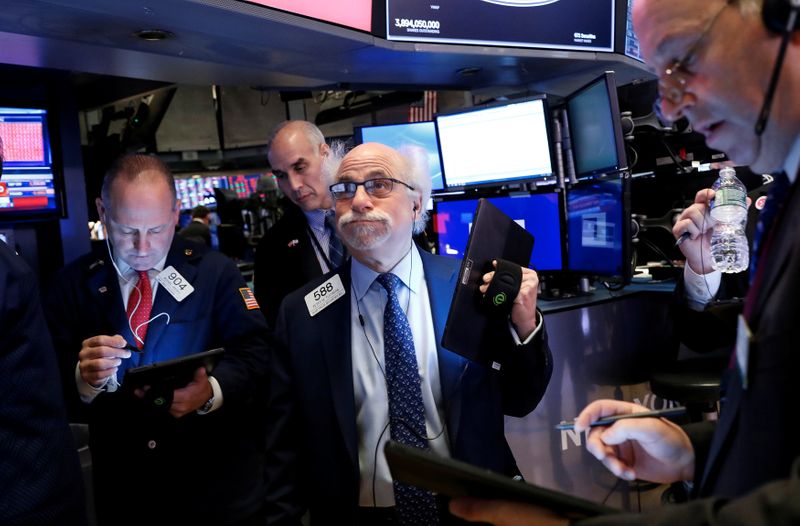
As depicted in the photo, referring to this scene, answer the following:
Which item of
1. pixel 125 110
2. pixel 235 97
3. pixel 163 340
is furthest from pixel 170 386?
pixel 235 97

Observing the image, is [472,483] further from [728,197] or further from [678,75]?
[728,197]

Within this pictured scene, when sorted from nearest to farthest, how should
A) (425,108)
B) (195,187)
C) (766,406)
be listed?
(766,406) < (425,108) < (195,187)

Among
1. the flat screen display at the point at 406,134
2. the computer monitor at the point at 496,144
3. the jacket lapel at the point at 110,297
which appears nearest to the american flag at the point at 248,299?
the jacket lapel at the point at 110,297

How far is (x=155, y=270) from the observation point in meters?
2.34

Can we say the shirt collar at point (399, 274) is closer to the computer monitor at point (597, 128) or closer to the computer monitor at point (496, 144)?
the computer monitor at point (597, 128)

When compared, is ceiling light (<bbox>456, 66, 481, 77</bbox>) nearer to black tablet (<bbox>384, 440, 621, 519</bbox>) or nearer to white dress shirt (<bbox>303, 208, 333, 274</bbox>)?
white dress shirt (<bbox>303, 208, 333, 274</bbox>)

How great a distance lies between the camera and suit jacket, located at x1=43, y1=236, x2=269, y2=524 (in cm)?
220

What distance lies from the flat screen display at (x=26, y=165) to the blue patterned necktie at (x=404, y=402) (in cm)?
291

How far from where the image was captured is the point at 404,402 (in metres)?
1.96

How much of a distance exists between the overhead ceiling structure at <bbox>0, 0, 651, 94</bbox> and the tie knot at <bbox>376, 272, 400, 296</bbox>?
50.4 inches

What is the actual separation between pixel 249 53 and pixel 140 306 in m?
1.64

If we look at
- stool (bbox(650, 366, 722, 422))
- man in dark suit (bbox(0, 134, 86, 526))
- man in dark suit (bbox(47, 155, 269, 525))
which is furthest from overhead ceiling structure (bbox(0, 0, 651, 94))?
stool (bbox(650, 366, 722, 422))

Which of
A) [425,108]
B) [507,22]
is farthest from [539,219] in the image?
[425,108]

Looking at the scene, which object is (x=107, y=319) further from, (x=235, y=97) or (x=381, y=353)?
(x=235, y=97)
